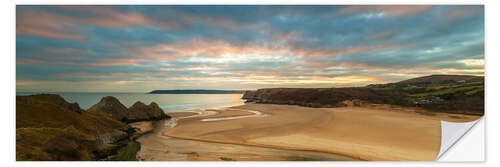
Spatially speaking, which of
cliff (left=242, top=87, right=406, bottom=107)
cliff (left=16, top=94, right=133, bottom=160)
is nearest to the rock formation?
cliff (left=16, top=94, right=133, bottom=160)

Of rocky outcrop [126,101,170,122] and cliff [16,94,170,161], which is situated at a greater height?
cliff [16,94,170,161]

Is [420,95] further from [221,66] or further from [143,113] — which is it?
[143,113]

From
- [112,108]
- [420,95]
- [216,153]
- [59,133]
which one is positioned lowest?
[216,153]

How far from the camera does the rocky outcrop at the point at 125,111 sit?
42.0 feet

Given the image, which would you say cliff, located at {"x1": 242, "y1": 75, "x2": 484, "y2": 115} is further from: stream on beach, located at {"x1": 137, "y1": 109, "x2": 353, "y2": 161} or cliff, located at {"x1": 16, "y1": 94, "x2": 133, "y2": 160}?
cliff, located at {"x1": 16, "y1": 94, "x2": 133, "y2": 160}

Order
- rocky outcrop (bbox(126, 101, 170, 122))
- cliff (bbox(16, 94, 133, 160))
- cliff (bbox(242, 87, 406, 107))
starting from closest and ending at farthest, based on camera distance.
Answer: cliff (bbox(16, 94, 133, 160))
rocky outcrop (bbox(126, 101, 170, 122))
cliff (bbox(242, 87, 406, 107))

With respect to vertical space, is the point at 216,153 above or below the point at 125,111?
below

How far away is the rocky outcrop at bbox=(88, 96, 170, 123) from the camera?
12.8 meters

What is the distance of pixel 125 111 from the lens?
13664 mm

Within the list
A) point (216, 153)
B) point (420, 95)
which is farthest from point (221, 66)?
point (420, 95)

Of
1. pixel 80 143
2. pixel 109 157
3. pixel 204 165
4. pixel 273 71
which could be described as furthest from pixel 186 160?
pixel 273 71

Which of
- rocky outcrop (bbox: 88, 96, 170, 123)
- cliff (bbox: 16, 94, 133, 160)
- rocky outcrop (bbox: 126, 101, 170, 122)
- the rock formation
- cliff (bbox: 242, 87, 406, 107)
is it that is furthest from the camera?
cliff (bbox: 242, 87, 406, 107)

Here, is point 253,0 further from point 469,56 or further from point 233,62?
point 469,56

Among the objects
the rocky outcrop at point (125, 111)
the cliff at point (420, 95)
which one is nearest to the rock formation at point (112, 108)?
the rocky outcrop at point (125, 111)
